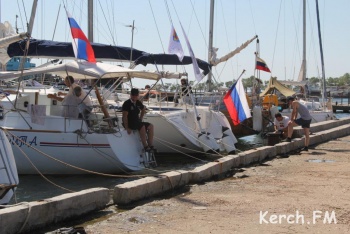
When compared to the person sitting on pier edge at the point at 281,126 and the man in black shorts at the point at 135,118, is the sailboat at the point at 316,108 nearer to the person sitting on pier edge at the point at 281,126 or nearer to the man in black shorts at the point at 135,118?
the person sitting on pier edge at the point at 281,126

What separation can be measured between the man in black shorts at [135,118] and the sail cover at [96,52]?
436 centimetres

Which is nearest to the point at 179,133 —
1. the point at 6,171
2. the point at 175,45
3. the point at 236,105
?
the point at 236,105

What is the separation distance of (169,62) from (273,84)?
1665cm

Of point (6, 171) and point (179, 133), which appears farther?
point (179, 133)

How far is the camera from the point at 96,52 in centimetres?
1683

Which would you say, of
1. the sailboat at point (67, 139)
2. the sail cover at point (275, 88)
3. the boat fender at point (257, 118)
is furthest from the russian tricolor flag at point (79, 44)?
the sail cover at point (275, 88)

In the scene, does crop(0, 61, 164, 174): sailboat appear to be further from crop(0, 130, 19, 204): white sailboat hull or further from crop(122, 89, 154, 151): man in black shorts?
crop(0, 130, 19, 204): white sailboat hull

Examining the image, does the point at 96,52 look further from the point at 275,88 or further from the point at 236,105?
the point at 275,88

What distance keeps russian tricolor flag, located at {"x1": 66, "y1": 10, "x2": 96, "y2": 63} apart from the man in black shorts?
56.8 inches

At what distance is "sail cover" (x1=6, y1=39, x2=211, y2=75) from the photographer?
16.1 meters

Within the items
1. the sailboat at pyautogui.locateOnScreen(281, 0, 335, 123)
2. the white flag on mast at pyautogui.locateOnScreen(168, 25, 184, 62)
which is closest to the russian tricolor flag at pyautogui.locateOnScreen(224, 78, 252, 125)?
the white flag on mast at pyautogui.locateOnScreen(168, 25, 184, 62)

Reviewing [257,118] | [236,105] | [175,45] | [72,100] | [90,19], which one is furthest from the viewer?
[257,118]

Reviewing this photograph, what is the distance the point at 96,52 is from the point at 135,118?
4.90 metres

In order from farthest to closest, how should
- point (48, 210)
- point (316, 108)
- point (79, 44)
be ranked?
point (316, 108)
point (79, 44)
point (48, 210)
